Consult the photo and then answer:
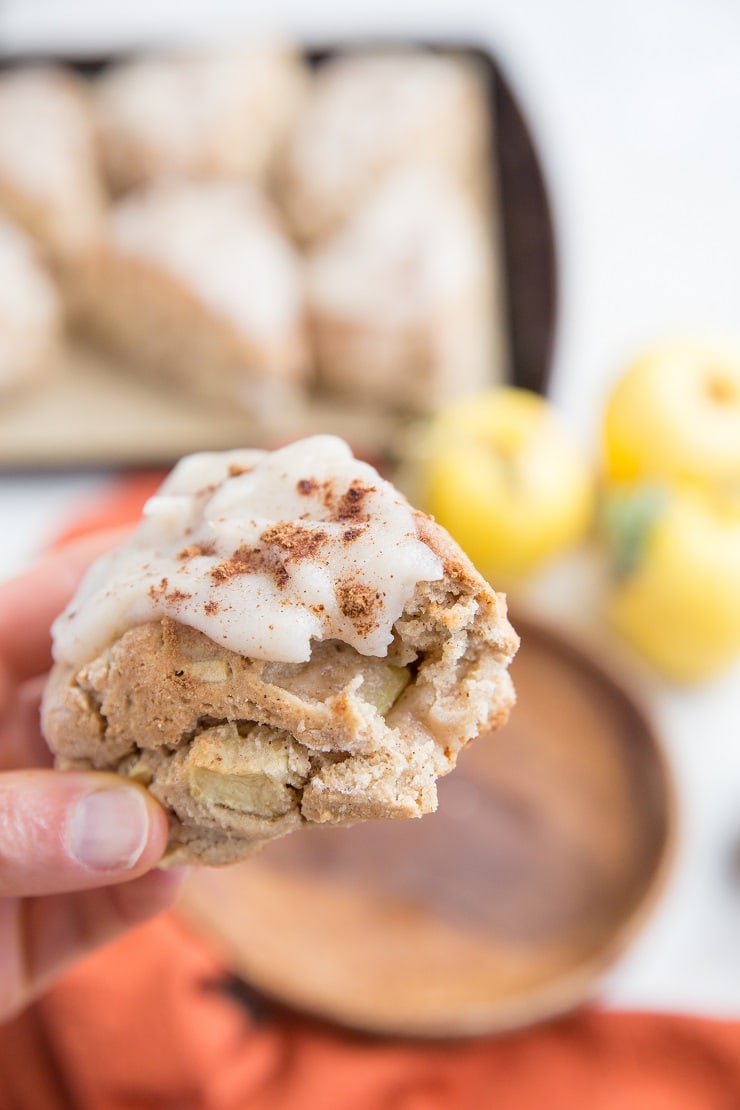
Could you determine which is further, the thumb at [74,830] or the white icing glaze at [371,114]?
the white icing glaze at [371,114]

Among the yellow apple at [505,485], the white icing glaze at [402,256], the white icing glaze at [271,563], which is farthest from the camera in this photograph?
the white icing glaze at [402,256]

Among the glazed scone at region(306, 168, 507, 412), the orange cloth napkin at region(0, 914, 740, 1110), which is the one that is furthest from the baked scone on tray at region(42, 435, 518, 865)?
the glazed scone at region(306, 168, 507, 412)

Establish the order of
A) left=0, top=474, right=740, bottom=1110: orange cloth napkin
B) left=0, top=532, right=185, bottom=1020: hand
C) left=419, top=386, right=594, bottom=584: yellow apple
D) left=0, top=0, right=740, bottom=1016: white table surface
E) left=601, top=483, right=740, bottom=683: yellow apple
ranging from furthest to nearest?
left=0, top=0, right=740, bottom=1016: white table surface
left=419, top=386, right=594, bottom=584: yellow apple
left=601, top=483, right=740, bottom=683: yellow apple
left=0, top=474, right=740, bottom=1110: orange cloth napkin
left=0, top=532, right=185, bottom=1020: hand

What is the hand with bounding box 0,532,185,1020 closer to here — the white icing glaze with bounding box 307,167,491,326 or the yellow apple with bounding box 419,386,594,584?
the yellow apple with bounding box 419,386,594,584

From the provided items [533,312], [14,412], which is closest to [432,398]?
[533,312]

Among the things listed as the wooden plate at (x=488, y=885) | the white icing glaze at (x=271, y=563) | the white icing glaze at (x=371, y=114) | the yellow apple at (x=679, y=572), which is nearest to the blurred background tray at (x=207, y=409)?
the white icing glaze at (x=371, y=114)

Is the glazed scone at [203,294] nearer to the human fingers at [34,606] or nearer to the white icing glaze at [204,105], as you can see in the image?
the white icing glaze at [204,105]
